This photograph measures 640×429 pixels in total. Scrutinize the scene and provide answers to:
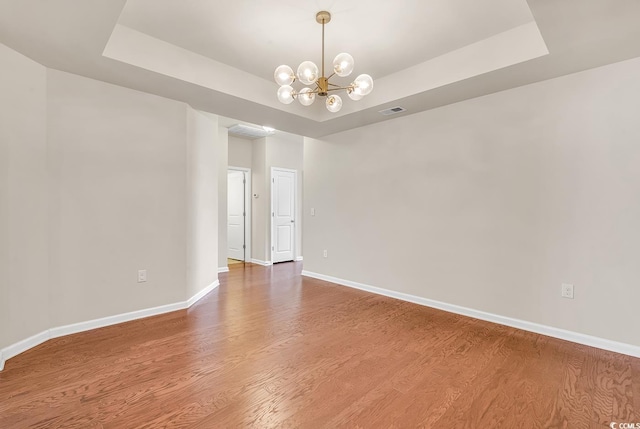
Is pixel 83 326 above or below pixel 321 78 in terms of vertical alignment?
below

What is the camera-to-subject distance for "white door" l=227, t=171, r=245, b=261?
7.13 metres

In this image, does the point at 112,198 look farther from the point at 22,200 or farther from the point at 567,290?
the point at 567,290

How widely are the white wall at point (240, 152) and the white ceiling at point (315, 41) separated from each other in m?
3.07

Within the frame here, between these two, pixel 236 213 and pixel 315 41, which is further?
pixel 236 213

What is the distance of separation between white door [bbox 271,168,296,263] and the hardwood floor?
139 inches

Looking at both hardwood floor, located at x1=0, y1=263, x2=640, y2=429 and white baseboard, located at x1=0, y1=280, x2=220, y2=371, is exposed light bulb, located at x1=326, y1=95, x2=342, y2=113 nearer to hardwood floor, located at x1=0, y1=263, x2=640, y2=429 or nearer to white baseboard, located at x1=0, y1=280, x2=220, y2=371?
hardwood floor, located at x1=0, y1=263, x2=640, y2=429

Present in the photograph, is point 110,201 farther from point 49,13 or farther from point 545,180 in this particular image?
point 545,180

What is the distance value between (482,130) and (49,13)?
388 centimetres

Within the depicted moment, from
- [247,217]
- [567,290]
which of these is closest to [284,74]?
[567,290]

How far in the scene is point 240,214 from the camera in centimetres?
718

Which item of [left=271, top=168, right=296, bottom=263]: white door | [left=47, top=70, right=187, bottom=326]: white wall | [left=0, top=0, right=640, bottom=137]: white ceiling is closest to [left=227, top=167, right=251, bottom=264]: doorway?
[left=271, top=168, right=296, bottom=263]: white door

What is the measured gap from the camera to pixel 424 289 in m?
3.92

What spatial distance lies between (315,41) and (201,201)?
2.53 meters

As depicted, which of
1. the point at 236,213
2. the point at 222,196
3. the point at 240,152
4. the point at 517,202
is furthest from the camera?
the point at 236,213
